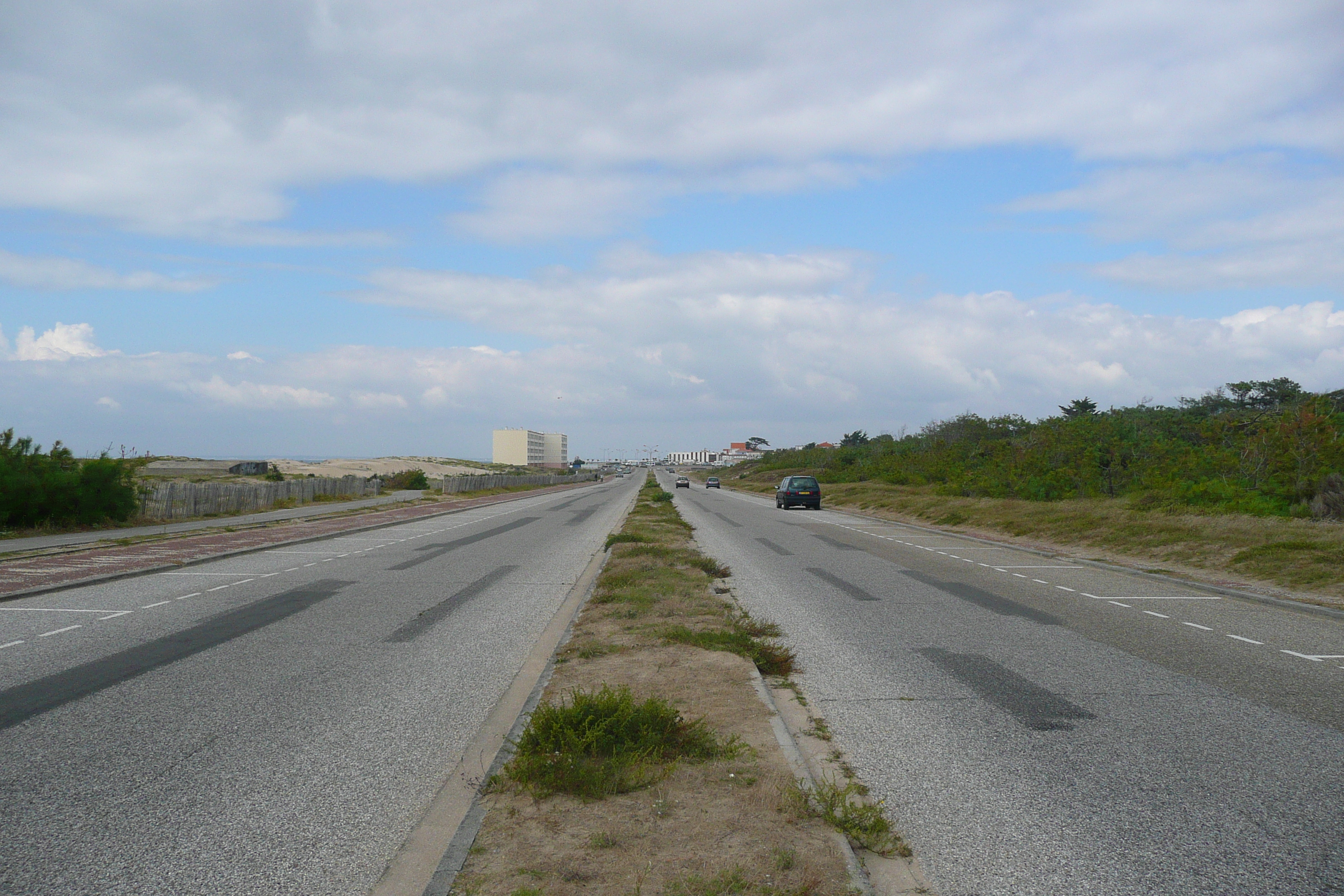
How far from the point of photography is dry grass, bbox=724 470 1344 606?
13.6 meters

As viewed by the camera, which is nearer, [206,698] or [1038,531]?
[206,698]

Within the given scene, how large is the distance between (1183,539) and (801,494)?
964 inches

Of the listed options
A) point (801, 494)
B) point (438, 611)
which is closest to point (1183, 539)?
point (438, 611)

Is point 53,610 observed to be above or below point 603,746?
below

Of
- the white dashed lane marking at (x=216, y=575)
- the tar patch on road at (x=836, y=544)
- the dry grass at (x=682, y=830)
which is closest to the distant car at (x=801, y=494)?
the tar patch on road at (x=836, y=544)

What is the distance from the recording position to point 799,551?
19797mm

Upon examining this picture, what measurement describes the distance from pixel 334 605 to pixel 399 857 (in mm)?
8329

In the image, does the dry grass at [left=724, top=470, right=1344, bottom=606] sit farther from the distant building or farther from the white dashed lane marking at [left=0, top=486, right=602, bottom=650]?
the distant building

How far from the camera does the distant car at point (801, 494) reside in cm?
4175

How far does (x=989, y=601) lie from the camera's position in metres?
12.1

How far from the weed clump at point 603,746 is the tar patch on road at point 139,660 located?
156 inches

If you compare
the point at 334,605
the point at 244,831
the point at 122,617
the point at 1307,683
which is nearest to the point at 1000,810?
the point at 244,831

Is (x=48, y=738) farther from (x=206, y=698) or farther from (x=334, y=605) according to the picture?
(x=334, y=605)

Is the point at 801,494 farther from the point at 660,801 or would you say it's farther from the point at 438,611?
the point at 660,801
